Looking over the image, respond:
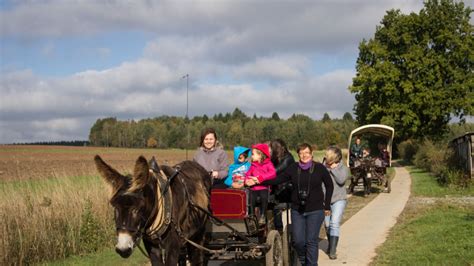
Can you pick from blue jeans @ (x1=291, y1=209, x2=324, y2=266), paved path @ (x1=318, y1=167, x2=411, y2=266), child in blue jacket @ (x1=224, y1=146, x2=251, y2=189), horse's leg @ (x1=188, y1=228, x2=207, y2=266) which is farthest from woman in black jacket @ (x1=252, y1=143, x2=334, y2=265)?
paved path @ (x1=318, y1=167, x2=411, y2=266)

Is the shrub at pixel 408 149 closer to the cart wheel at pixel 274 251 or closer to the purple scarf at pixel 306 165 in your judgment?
the purple scarf at pixel 306 165

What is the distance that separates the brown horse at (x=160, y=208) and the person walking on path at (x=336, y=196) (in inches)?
131

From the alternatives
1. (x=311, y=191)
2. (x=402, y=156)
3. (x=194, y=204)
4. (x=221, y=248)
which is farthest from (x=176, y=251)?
(x=402, y=156)

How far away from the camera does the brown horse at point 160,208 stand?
16.5 feet

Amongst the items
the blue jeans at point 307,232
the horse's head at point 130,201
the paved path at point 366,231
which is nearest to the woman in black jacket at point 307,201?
the blue jeans at point 307,232

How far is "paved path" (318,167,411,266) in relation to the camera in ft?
31.1

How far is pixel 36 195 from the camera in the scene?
11367 mm

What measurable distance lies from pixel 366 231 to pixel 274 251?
5.17m

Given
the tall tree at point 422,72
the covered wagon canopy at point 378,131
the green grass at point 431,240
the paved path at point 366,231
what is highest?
the tall tree at point 422,72

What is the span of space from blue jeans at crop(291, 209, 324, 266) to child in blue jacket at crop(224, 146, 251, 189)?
0.91m

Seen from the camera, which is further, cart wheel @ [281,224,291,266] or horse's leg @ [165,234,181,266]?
cart wheel @ [281,224,291,266]

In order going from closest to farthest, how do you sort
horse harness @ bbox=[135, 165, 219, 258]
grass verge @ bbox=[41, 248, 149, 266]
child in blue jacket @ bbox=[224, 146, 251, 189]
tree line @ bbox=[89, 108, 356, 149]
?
horse harness @ bbox=[135, 165, 219, 258] → child in blue jacket @ bbox=[224, 146, 251, 189] → grass verge @ bbox=[41, 248, 149, 266] → tree line @ bbox=[89, 108, 356, 149]

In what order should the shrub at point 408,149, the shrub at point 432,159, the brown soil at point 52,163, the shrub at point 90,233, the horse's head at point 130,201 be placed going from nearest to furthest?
the horse's head at point 130,201
the shrub at point 90,233
the brown soil at point 52,163
the shrub at point 432,159
the shrub at point 408,149

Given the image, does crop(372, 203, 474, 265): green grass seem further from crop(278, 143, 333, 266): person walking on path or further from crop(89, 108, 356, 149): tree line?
crop(89, 108, 356, 149): tree line
